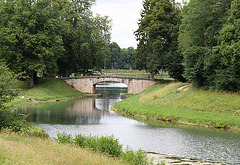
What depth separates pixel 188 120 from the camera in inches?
1362

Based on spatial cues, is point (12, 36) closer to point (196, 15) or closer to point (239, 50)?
point (196, 15)

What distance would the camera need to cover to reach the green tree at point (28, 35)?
61062 mm

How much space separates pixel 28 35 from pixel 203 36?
3358cm

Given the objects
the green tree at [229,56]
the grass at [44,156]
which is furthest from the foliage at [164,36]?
the grass at [44,156]

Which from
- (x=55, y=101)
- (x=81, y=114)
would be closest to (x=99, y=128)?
(x=81, y=114)

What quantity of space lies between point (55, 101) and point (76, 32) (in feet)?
68.0

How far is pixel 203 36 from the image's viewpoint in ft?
143

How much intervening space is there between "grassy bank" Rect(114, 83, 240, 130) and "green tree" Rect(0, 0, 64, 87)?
23.9 meters

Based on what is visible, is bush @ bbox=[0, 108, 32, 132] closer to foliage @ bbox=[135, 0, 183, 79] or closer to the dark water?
the dark water

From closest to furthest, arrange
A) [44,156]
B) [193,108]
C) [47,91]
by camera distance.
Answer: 1. [44,156]
2. [193,108]
3. [47,91]

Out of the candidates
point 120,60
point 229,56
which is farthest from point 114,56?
point 229,56

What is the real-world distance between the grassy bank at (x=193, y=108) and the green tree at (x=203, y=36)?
8.01ft

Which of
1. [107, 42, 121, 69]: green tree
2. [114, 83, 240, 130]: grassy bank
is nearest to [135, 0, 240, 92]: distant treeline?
[114, 83, 240, 130]: grassy bank

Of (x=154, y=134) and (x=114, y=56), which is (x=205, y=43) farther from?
(x=114, y=56)
